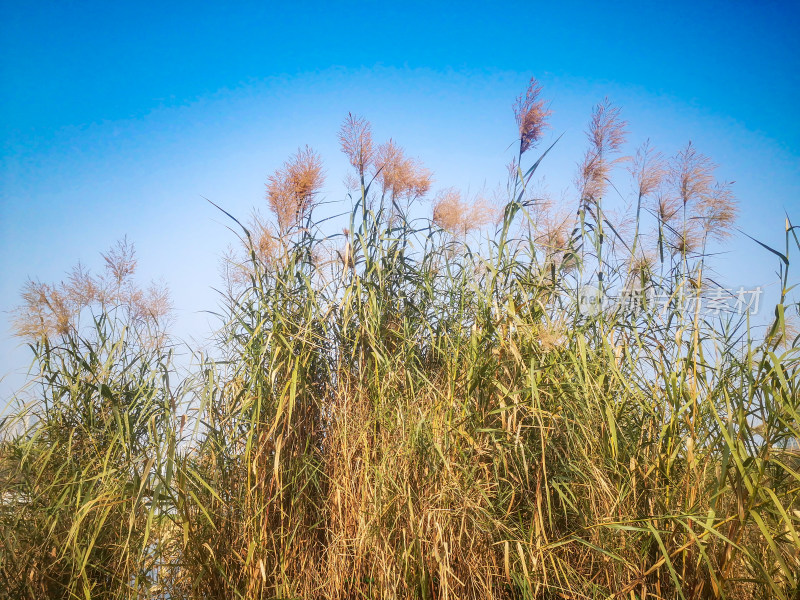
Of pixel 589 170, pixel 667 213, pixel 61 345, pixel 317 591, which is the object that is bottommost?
pixel 317 591

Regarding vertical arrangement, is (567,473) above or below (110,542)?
above

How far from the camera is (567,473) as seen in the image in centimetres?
220

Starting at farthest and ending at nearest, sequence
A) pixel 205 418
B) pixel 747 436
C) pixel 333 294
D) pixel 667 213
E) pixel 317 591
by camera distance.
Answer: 1. pixel 667 213
2. pixel 333 294
3. pixel 205 418
4. pixel 317 591
5. pixel 747 436

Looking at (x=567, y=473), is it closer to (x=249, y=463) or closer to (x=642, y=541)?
(x=642, y=541)

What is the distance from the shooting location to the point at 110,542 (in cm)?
241

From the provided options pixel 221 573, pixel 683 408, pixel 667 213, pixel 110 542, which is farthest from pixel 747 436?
pixel 110 542

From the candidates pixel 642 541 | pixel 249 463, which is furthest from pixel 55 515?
pixel 642 541

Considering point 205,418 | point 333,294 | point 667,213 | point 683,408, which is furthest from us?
point 667,213

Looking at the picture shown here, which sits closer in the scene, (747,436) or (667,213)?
(747,436)

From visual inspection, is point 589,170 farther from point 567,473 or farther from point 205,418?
point 205,418

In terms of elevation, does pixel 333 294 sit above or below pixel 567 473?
above

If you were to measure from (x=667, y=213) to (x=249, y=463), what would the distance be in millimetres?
2412

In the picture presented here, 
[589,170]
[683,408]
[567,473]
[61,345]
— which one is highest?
[589,170]

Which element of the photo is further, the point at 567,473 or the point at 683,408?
the point at 567,473
